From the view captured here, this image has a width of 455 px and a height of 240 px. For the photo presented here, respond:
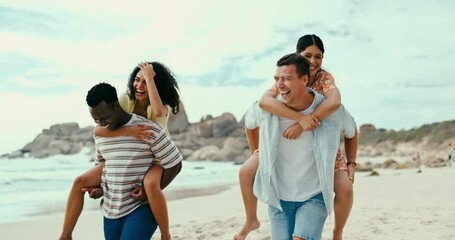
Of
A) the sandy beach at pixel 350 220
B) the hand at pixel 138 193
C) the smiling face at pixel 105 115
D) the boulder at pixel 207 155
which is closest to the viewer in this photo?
the smiling face at pixel 105 115

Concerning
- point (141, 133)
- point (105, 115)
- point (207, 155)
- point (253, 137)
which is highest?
point (105, 115)

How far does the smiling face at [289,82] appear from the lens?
10.5 feet

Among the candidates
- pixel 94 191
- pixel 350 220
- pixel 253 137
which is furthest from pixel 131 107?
pixel 350 220

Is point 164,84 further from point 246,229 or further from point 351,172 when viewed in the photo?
point 351,172

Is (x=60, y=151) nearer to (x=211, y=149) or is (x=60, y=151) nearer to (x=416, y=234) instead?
(x=211, y=149)

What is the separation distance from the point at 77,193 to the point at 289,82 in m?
1.44

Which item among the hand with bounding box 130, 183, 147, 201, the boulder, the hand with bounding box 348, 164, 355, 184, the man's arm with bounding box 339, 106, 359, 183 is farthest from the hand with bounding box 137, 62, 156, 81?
the boulder

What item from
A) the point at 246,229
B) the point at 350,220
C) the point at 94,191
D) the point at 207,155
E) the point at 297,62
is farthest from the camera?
the point at 207,155

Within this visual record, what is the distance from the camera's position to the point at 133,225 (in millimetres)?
3193

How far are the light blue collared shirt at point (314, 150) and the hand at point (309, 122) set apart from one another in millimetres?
84

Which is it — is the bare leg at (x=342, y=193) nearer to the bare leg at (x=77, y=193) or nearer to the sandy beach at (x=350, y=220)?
the bare leg at (x=77, y=193)

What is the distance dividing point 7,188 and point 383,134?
151ft

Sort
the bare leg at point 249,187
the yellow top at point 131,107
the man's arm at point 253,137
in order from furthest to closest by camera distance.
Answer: the man's arm at point 253,137 → the bare leg at point 249,187 → the yellow top at point 131,107

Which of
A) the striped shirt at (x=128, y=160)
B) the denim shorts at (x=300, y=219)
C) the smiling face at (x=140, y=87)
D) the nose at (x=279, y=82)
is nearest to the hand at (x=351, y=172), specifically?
the denim shorts at (x=300, y=219)
